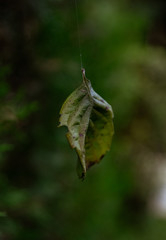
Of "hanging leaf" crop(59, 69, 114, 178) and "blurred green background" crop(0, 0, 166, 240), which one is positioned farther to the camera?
"blurred green background" crop(0, 0, 166, 240)

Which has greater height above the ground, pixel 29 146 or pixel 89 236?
pixel 29 146

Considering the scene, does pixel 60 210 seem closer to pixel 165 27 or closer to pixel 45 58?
pixel 45 58

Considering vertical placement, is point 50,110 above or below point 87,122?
below

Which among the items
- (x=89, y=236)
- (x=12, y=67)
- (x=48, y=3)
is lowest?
(x=89, y=236)

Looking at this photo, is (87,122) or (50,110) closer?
(87,122)

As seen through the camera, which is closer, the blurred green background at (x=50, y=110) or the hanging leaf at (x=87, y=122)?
the hanging leaf at (x=87, y=122)

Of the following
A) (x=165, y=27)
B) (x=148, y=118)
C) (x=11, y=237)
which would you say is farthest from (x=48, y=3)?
(x=165, y=27)

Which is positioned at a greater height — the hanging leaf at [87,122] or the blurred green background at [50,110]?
the hanging leaf at [87,122]

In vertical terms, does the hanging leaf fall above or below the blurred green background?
above
